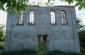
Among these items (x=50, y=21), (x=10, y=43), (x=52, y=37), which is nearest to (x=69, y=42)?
(x=52, y=37)

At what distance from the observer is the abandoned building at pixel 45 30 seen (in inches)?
795

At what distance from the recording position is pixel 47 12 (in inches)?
840

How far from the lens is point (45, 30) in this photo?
2072 centimetres

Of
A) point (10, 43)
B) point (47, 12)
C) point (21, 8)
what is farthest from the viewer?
point (47, 12)

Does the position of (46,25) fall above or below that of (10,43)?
above

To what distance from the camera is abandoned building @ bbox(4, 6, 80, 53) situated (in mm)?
20188

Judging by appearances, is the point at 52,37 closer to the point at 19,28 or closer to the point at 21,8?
the point at 19,28

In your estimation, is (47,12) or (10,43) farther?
(47,12)

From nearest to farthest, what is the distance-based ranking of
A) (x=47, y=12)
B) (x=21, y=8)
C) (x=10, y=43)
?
(x=21, y=8) < (x=10, y=43) < (x=47, y=12)

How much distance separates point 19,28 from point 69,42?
6.62 metres

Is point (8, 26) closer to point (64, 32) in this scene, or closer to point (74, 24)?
point (64, 32)

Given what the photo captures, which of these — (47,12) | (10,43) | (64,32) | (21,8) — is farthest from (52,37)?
(21,8)

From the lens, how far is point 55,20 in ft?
69.8

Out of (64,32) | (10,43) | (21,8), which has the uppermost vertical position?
(21,8)
